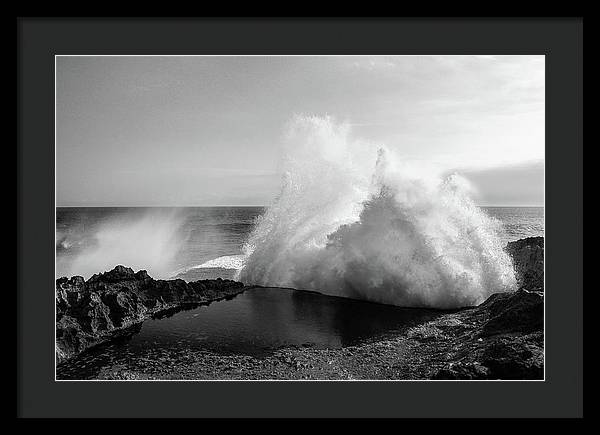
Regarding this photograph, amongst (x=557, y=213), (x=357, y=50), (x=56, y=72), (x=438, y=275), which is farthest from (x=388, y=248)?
(x=56, y=72)

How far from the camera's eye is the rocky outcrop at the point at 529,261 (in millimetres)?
5863

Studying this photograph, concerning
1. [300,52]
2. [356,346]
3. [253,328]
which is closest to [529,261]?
[356,346]

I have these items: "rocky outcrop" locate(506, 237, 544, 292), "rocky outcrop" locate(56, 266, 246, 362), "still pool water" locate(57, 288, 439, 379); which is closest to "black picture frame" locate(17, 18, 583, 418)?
"still pool water" locate(57, 288, 439, 379)

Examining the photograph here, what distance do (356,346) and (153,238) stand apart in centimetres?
403

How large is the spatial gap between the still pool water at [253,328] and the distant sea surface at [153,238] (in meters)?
1.16

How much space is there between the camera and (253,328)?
479cm

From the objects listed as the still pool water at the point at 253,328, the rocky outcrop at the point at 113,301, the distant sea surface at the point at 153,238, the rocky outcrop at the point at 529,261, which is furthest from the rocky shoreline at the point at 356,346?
the rocky outcrop at the point at 529,261

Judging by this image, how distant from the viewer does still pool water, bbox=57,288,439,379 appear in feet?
13.4

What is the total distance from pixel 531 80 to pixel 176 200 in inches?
155

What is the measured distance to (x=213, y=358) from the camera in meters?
3.96

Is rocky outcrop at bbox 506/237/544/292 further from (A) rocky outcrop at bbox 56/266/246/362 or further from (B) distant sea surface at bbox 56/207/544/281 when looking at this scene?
(A) rocky outcrop at bbox 56/266/246/362

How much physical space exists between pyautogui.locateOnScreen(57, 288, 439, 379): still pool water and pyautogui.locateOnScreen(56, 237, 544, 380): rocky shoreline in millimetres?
151

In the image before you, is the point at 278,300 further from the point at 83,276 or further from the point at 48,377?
the point at 48,377

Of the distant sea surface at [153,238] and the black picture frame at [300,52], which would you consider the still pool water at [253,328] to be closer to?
the black picture frame at [300,52]
